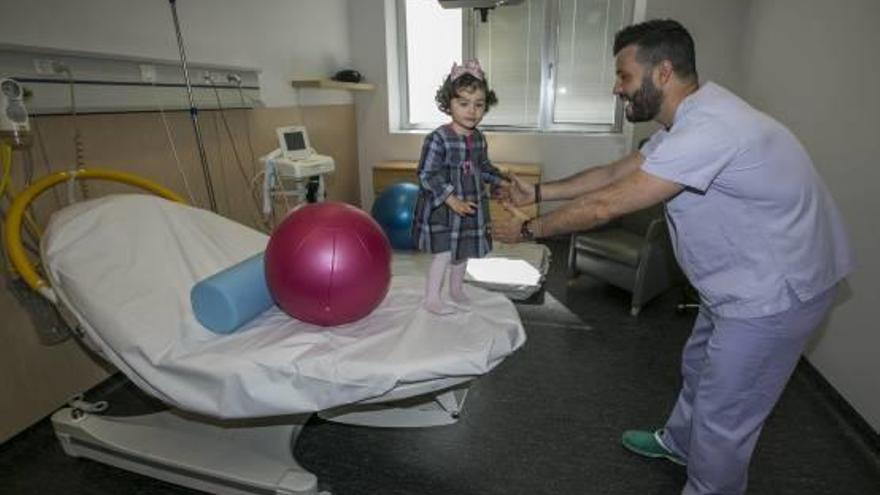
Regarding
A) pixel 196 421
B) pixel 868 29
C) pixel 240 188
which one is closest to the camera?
pixel 196 421

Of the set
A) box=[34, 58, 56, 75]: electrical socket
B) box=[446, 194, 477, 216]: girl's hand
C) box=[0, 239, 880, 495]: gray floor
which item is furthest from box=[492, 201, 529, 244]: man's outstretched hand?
box=[34, 58, 56, 75]: electrical socket

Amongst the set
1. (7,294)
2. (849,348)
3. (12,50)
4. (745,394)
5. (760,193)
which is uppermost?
(12,50)

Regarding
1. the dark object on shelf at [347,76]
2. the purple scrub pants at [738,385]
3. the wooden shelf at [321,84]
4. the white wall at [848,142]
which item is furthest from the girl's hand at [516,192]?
the dark object on shelf at [347,76]

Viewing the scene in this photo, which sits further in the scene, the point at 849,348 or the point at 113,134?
the point at 113,134

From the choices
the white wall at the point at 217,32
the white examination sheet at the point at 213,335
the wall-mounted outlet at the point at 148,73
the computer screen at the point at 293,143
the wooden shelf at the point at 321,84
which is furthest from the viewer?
the wooden shelf at the point at 321,84

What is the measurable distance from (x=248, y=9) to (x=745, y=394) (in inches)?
132

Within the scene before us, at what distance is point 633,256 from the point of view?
2.80 meters

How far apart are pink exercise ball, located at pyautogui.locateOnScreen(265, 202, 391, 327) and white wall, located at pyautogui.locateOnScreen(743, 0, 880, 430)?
6.04 feet

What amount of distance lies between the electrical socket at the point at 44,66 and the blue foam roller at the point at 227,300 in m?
1.18

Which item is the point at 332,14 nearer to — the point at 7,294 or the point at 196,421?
the point at 7,294

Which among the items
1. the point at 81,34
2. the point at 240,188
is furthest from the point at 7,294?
the point at 240,188

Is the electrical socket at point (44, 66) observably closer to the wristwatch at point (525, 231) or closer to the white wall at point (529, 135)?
the wristwatch at point (525, 231)

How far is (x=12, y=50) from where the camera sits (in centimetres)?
170

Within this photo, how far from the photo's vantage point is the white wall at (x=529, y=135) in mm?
3701
